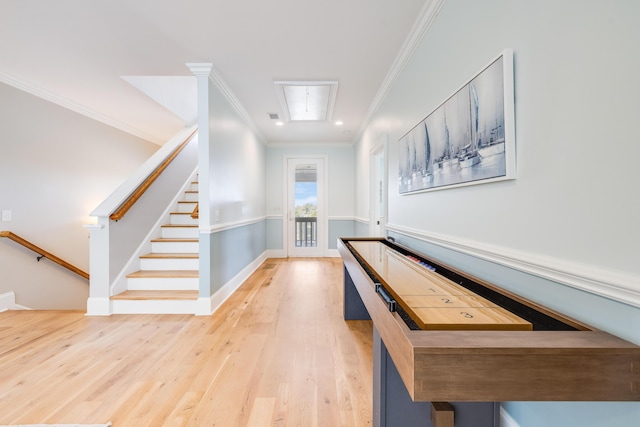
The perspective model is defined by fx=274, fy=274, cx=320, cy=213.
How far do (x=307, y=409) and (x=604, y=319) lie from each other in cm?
136

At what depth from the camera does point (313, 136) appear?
5.41m

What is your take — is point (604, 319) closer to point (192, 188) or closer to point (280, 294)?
point (280, 294)

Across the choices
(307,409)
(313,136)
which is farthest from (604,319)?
(313,136)

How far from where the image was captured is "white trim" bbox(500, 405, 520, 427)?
1.18 meters

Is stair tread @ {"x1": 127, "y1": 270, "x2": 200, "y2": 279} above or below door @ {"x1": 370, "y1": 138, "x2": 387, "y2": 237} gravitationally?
below

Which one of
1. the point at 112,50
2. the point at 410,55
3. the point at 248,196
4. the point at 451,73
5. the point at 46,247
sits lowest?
the point at 46,247

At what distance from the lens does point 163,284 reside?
A: 3088mm

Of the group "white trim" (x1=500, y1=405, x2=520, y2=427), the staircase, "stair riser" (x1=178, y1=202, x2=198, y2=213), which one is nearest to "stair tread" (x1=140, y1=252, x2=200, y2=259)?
the staircase

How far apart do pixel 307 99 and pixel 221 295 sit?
2.64 m

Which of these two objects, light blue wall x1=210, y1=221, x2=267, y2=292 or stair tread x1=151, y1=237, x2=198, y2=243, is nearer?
light blue wall x1=210, y1=221, x2=267, y2=292

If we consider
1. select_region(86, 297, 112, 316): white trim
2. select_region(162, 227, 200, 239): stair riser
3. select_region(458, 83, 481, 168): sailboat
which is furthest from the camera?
select_region(162, 227, 200, 239): stair riser

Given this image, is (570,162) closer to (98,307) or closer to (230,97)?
(230,97)

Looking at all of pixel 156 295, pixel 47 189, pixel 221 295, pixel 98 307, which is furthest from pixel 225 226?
pixel 47 189

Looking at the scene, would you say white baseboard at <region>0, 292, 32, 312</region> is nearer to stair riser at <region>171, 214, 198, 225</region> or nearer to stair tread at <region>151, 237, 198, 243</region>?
stair tread at <region>151, 237, 198, 243</region>
